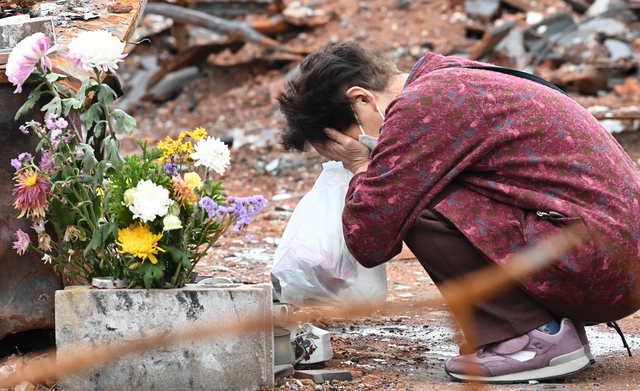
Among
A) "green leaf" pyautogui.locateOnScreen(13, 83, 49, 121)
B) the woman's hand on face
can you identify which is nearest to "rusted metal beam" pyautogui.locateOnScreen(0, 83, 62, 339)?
"green leaf" pyautogui.locateOnScreen(13, 83, 49, 121)

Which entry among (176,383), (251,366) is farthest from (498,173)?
(176,383)

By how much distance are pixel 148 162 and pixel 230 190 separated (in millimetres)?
5269

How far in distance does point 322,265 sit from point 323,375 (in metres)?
0.43

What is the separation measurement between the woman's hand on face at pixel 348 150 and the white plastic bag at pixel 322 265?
112mm

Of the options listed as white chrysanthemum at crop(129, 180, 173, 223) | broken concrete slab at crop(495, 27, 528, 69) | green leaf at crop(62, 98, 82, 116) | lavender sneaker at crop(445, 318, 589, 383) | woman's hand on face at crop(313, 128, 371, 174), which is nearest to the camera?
white chrysanthemum at crop(129, 180, 173, 223)

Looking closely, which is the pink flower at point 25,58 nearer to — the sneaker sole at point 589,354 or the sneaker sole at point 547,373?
the sneaker sole at point 547,373

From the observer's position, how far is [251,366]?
234 centimetres

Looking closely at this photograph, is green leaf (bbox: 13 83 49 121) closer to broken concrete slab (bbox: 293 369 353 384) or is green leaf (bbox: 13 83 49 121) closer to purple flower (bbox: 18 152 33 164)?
purple flower (bbox: 18 152 33 164)

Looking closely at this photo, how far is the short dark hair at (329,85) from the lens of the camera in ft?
8.98

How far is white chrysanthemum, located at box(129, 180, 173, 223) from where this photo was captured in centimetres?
218

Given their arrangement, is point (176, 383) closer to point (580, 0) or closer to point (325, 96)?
point (325, 96)

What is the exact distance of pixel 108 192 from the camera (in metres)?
2.29

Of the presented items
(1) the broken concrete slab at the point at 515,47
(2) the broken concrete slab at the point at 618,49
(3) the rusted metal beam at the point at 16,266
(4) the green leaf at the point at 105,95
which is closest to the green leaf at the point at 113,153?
(4) the green leaf at the point at 105,95

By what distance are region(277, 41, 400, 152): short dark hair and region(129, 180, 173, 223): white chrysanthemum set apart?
0.78m
